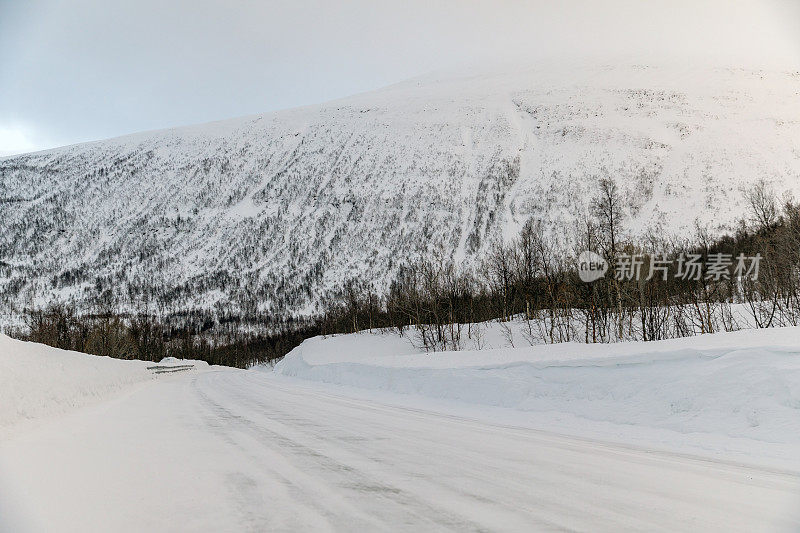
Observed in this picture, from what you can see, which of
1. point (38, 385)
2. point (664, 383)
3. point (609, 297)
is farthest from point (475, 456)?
point (609, 297)

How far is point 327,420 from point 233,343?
169758 mm

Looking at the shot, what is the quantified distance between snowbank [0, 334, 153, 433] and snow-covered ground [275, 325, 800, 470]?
10871 millimetres

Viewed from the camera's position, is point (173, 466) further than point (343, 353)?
No

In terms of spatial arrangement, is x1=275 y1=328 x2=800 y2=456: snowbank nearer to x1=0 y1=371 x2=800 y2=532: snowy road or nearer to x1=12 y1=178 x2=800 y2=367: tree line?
x1=0 y1=371 x2=800 y2=532: snowy road

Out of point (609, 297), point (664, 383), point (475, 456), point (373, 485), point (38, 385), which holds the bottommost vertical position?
point (664, 383)

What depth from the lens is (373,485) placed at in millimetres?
4449

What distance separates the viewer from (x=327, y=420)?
31.1ft

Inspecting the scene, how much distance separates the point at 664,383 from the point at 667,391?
0.25 meters

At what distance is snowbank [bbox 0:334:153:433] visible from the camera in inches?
448

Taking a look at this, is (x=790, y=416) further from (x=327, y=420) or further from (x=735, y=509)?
(x=327, y=420)

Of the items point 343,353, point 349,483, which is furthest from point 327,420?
point 343,353

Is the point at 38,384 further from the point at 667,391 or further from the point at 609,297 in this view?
the point at 609,297

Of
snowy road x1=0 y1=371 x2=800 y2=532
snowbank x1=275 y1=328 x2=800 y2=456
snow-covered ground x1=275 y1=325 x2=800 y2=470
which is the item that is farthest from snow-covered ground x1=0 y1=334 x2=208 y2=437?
snowbank x1=275 y1=328 x2=800 y2=456

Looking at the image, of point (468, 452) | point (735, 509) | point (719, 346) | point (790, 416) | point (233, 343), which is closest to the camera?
point (735, 509)
